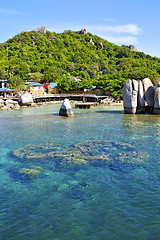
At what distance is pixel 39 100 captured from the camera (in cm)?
7662

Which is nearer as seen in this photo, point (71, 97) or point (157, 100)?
point (157, 100)

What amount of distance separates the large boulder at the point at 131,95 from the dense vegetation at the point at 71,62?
32362 millimetres

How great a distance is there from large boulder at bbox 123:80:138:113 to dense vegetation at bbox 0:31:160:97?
32.4 m

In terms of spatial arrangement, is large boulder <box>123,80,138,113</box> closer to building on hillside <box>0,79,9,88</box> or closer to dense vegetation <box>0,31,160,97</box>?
dense vegetation <box>0,31,160,97</box>

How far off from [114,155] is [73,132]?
9.91 metres

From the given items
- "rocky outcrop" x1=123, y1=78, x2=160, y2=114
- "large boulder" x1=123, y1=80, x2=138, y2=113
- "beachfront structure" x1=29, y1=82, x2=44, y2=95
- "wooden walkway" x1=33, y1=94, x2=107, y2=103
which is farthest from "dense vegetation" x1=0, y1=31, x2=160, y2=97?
"large boulder" x1=123, y1=80, x2=138, y2=113

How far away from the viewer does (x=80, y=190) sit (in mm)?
11664

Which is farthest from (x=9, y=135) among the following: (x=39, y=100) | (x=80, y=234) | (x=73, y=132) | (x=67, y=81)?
(x=67, y=81)

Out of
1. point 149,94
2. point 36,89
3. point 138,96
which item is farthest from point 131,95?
point 36,89

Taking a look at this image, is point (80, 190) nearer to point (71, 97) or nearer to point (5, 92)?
point (5, 92)

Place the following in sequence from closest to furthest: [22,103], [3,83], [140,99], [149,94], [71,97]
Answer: [140,99] → [149,94] → [22,103] → [3,83] → [71,97]

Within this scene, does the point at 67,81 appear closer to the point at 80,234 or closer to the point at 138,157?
the point at 138,157

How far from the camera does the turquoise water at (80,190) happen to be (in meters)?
8.78

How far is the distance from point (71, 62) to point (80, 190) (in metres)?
131
